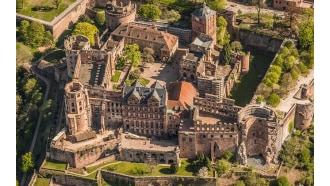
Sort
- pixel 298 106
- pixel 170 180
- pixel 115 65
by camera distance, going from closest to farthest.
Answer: pixel 170 180 → pixel 298 106 → pixel 115 65

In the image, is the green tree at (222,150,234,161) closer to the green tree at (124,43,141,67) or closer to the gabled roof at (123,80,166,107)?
the gabled roof at (123,80,166,107)

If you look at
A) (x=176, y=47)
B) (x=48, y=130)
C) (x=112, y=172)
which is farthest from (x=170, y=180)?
(x=176, y=47)

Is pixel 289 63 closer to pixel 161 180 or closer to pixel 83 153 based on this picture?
pixel 161 180

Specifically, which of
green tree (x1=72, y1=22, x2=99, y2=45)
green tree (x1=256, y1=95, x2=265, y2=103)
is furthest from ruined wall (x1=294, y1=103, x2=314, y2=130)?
green tree (x1=72, y1=22, x2=99, y2=45)

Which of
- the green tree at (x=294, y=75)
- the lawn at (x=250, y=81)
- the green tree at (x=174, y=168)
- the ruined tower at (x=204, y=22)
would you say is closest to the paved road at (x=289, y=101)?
the green tree at (x=294, y=75)

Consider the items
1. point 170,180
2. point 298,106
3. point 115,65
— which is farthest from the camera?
point 115,65

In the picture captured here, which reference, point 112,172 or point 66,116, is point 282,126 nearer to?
point 112,172
